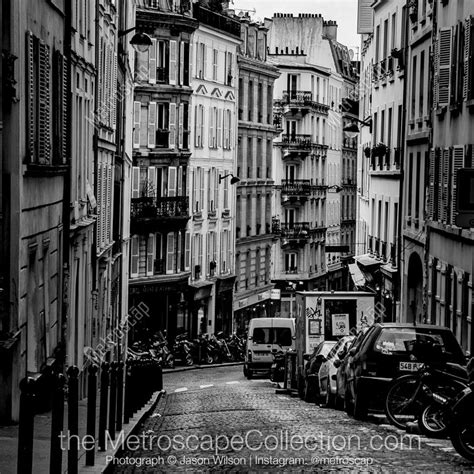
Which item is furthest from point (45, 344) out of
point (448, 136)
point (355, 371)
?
point (448, 136)

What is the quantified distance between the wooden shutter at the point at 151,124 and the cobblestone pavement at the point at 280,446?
44.2 meters

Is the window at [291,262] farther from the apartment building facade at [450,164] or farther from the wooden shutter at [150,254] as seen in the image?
the apartment building facade at [450,164]

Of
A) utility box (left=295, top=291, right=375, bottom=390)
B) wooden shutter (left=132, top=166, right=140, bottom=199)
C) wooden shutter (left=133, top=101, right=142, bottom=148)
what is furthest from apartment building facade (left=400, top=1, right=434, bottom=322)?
wooden shutter (left=133, top=101, right=142, bottom=148)

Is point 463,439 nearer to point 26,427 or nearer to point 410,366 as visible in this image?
point 410,366

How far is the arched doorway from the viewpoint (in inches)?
1663

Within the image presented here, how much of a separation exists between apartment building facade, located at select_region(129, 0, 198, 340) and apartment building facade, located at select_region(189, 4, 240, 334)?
4.37 ft

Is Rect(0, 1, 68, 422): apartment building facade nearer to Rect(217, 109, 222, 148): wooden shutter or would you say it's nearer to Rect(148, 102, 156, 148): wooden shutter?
Rect(148, 102, 156, 148): wooden shutter

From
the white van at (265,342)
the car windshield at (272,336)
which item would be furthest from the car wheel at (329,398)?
the car windshield at (272,336)

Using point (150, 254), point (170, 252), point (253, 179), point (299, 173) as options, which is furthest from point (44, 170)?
point (299, 173)

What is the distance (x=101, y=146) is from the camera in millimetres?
36906

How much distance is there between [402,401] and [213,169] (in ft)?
188

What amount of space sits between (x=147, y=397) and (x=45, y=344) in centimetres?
544

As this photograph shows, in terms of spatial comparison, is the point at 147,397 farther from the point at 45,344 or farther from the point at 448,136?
the point at 448,136

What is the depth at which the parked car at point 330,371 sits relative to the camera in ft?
81.4
